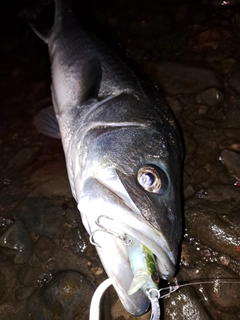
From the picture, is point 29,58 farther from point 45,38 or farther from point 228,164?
point 228,164

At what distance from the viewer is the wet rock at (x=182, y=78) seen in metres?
3.75

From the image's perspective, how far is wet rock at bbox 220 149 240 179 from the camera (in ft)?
10.3

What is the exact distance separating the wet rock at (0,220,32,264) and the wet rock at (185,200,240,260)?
1557mm

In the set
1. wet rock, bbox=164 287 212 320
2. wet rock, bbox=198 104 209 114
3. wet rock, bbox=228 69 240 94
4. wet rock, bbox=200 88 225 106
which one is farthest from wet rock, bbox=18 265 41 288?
wet rock, bbox=228 69 240 94

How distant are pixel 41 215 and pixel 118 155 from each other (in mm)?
1319

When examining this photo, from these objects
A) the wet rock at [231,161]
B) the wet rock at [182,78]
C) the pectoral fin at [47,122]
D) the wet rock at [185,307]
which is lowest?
the wet rock at [185,307]

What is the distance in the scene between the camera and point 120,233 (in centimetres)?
194

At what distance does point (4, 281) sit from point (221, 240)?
79.6 inches

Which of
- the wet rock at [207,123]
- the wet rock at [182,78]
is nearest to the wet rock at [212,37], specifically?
the wet rock at [182,78]

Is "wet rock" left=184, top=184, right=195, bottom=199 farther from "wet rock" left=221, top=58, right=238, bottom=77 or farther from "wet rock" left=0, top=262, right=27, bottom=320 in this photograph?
"wet rock" left=0, top=262, right=27, bottom=320

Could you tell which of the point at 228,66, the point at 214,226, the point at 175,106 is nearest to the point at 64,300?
the point at 214,226

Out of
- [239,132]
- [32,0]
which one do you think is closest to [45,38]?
[32,0]

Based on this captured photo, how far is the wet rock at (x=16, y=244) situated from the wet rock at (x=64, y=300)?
1.32ft

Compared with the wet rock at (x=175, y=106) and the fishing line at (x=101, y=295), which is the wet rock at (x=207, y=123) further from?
the fishing line at (x=101, y=295)
